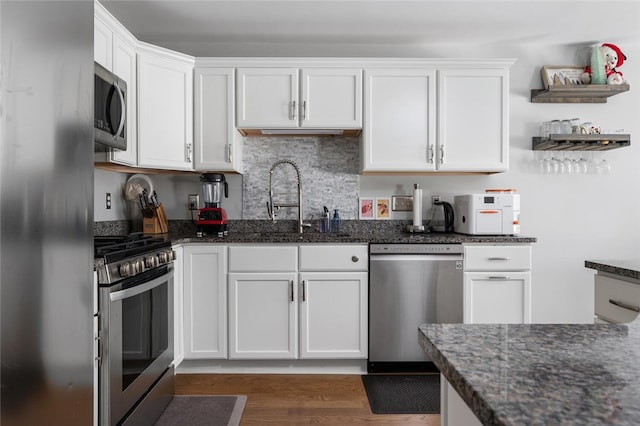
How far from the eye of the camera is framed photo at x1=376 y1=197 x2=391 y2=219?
11.3 ft

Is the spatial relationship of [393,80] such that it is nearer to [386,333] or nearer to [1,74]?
[386,333]

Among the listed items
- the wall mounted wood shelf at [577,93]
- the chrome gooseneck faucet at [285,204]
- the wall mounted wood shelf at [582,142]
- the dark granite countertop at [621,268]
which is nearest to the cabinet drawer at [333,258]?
the chrome gooseneck faucet at [285,204]

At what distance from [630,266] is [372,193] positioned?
196 cm

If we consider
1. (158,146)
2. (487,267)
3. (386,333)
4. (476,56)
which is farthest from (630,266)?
(158,146)

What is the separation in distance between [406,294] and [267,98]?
1684 mm

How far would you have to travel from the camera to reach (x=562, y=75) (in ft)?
11.2

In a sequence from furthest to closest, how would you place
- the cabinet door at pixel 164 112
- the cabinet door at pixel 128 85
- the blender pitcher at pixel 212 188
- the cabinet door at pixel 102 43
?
the blender pitcher at pixel 212 188
the cabinet door at pixel 164 112
the cabinet door at pixel 128 85
the cabinet door at pixel 102 43

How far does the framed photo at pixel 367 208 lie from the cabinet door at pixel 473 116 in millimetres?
630

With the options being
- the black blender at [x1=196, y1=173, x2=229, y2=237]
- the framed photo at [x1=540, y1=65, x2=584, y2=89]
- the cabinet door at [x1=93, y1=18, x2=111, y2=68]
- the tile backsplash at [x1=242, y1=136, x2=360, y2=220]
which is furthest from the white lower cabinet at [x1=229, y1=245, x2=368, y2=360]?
the framed photo at [x1=540, y1=65, x2=584, y2=89]

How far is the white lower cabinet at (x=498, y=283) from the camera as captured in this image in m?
2.86

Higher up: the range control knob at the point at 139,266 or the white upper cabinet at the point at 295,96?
the white upper cabinet at the point at 295,96

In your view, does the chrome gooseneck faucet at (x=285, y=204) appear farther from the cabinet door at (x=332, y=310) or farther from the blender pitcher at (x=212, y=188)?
the cabinet door at (x=332, y=310)

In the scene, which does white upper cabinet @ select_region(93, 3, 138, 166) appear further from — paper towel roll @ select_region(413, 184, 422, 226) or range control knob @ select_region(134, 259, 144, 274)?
paper towel roll @ select_region(413, 184, 422, 226)

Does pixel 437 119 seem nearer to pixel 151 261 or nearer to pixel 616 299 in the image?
pixel 616 299
